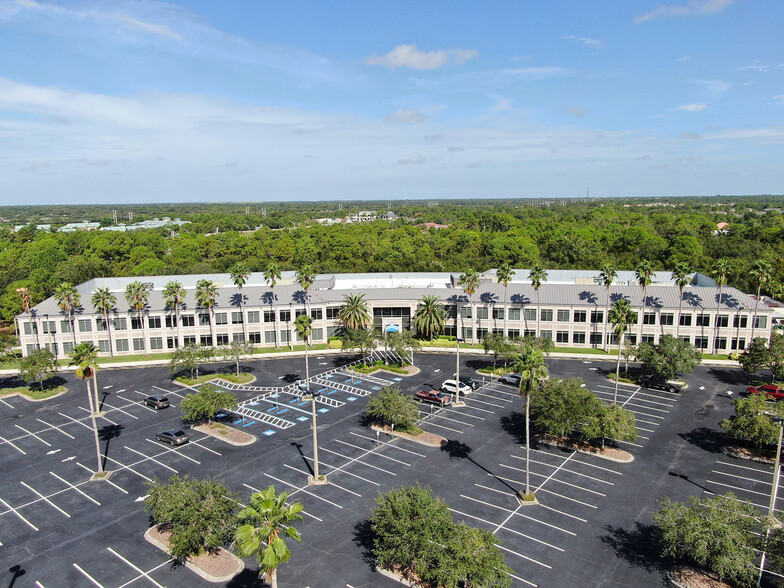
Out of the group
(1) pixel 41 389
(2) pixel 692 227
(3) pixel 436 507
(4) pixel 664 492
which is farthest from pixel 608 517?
(2) pixel 692 227

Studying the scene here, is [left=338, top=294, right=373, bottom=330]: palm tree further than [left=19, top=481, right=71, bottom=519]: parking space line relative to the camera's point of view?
Yes

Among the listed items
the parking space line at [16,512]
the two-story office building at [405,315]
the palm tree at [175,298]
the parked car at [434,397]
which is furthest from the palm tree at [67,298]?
the parked car at [434,397]

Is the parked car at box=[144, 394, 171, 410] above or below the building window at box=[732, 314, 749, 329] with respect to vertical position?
below

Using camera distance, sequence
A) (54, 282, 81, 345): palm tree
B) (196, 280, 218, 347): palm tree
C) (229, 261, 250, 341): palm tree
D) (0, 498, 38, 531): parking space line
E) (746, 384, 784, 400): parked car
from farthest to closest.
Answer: (229, 261, 250, 341): palm tree, (196, 280, 218, 347): palm tree, (54, 282, 81, 345): palm tree, (746, 384, 784, 400): parked car, (0, 498, 38, 531): parking space line

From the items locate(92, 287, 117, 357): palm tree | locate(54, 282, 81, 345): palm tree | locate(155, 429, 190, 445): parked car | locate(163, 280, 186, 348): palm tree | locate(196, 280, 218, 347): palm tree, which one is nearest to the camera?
locate(155, 429, 190, 445): parked car

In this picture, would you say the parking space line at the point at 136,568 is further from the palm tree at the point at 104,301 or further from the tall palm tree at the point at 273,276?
the tall palm tree at the point at 273,276

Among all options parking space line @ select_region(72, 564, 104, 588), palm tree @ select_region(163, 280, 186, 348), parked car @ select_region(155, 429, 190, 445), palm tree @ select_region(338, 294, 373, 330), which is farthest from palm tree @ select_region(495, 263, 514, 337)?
parking space line @ select_region(72, 564, 104, 588)

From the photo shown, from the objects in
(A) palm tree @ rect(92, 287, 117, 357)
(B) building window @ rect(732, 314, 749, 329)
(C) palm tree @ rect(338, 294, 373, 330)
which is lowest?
(B) building window @ rect(732, 314, 749, 329)

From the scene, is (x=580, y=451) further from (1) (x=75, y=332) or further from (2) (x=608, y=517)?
(1) (x=75, y=332)

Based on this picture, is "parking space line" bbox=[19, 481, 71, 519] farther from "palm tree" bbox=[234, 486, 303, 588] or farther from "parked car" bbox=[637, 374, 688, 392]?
"parked car" bbox=[637, 374, 688, 392]
